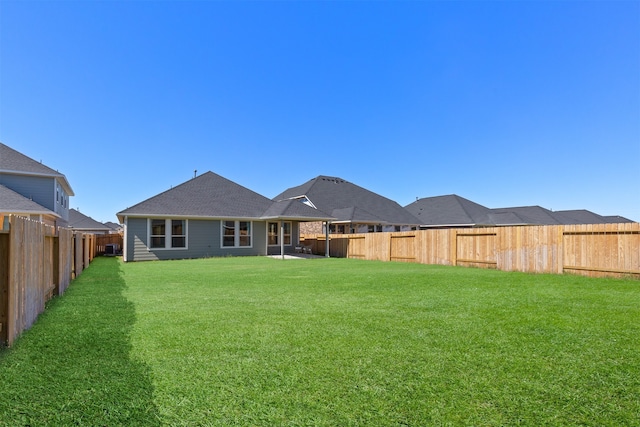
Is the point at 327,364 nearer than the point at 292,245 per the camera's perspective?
Yes

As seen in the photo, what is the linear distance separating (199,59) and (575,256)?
17491mm

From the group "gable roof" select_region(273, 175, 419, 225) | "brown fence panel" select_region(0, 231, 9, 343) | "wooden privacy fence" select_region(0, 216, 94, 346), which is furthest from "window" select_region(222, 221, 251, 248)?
"brown fence panel" select_region(0, 231, 9, 343)

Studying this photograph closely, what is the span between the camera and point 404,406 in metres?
2.43

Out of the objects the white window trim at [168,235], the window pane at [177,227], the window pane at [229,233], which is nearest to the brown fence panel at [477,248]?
the window pane at [229,233]

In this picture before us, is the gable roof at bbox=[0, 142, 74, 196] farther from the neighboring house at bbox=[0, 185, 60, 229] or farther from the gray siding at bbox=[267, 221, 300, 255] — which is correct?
the gray siding at bbox=[267, 221, 300, 255]

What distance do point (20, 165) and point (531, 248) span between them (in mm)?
26971

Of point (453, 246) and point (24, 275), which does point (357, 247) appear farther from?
point (24, 275)

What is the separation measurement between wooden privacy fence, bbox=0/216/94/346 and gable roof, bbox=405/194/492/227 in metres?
29.3

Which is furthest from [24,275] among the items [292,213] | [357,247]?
[357,247]

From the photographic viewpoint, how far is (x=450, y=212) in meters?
32.9

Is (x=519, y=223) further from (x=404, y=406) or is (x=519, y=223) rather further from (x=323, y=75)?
(x=404, y=406)

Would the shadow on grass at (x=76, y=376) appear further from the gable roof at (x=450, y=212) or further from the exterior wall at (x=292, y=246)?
the gable roof at (x=450, y=212)

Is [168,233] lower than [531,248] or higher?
higher

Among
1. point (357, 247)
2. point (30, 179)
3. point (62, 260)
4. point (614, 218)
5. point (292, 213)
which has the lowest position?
point (357, 247)
